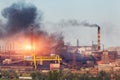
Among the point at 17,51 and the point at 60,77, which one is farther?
the point at 17,51

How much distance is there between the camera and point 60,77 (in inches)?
1175

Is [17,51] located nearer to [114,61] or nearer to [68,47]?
[68,47]

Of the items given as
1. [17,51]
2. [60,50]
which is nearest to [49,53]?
[60,50]

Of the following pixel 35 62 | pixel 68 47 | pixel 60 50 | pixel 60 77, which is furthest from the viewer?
pixel 68 47

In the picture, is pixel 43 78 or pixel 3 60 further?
pixel 3 60

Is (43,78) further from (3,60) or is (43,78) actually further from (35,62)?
(3,60)

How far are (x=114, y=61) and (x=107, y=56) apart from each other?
1.67 m

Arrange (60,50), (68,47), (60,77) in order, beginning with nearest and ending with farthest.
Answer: (60,77), (60,50), (68,47)

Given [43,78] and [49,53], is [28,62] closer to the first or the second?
[49,53]

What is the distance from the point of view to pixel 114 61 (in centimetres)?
6562

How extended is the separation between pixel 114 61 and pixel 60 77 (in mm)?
37242

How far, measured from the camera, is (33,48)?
218 ft

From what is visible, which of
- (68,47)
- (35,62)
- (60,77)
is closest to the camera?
(60,77)

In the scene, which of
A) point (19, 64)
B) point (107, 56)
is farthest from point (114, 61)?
point (19, 64)
